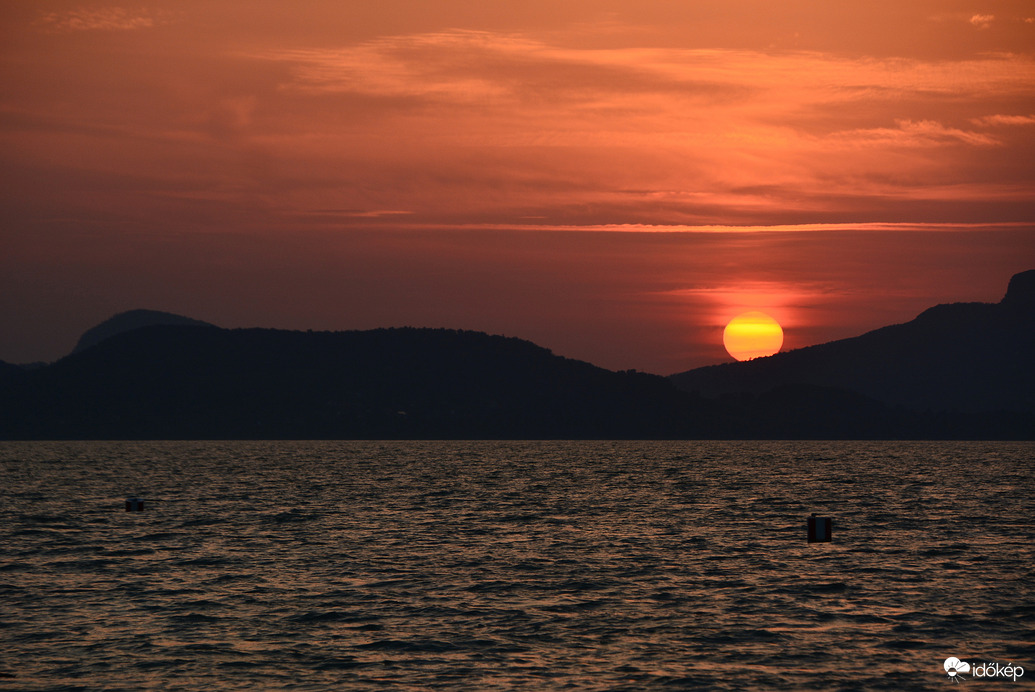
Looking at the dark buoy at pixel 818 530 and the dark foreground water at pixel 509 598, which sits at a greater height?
the dark buoy at pixel 818 530

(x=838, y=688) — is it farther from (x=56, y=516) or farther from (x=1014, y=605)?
(x=56, y=516)

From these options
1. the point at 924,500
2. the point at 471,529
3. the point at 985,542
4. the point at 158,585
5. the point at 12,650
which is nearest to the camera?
the point at 12,650

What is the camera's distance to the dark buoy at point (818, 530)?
5619 centimetres

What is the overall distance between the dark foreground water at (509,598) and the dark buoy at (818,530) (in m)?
1.02

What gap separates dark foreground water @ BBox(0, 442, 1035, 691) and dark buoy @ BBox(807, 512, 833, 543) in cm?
102

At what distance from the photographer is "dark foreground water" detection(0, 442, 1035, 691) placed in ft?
91.0

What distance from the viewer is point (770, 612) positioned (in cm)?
3547

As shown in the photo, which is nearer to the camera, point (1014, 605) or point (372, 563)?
point (1014, 605)

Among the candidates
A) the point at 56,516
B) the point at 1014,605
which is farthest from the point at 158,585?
the point at 56,516

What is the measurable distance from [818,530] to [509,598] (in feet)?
78.6

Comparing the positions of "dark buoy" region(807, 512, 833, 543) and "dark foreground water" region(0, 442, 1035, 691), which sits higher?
"dark buoy" region(807, 512, 833, 543)

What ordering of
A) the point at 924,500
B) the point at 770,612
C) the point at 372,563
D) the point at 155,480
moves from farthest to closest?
the point at 155,480 < the point at 924,500 < the point at 372,563 < the point at 770,612

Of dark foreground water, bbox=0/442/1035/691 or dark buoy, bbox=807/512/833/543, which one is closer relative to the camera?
dark foreground water, bbox=0/442/1035/691

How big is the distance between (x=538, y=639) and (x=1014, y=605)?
16362 mm
